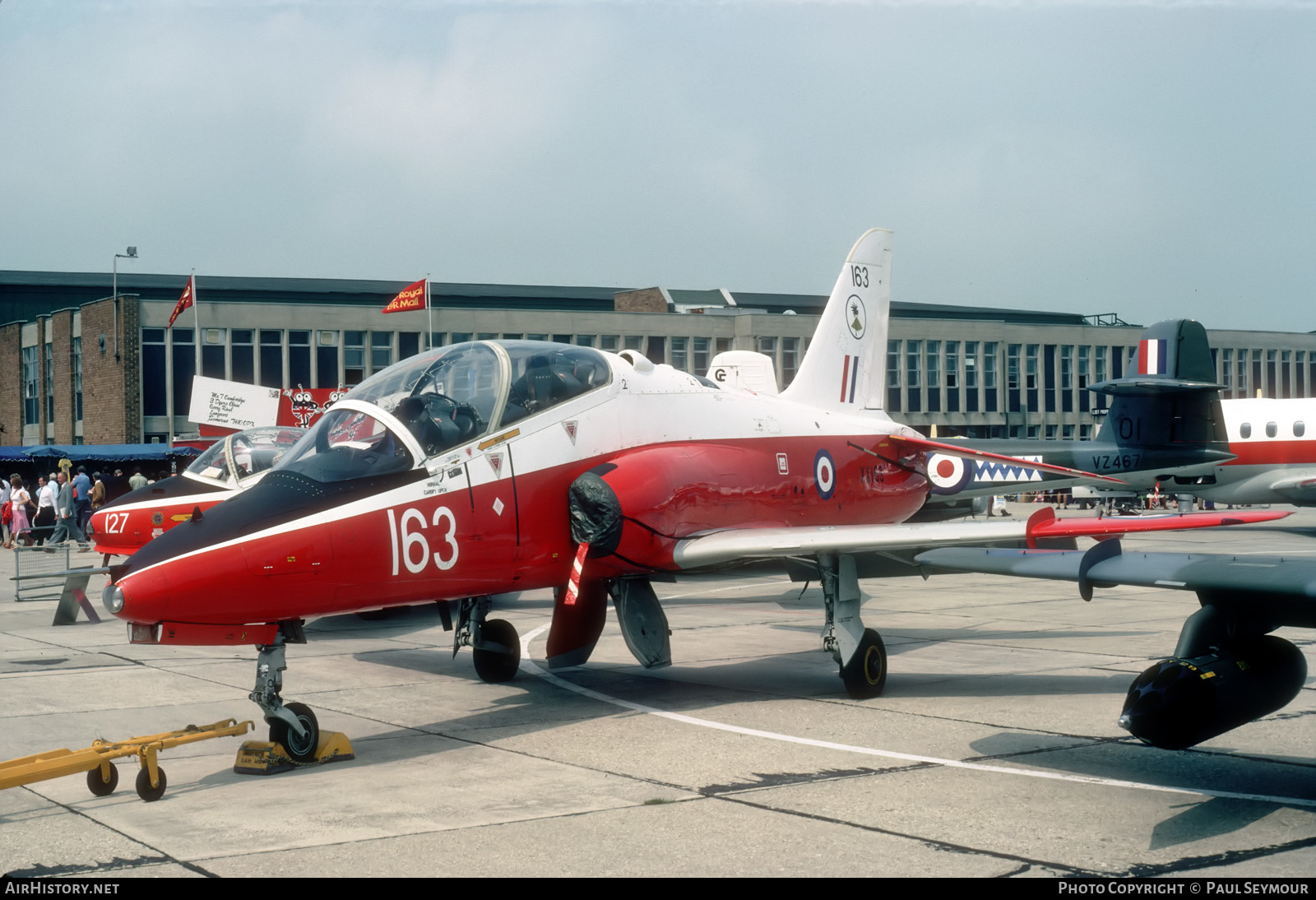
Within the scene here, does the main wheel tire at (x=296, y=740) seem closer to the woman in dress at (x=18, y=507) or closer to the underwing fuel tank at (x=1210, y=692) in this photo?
the underwing fuel tank at (x=1210, y=692)

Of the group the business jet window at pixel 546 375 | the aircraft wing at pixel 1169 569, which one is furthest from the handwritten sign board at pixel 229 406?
the aircraft wing at pixel 1169 569

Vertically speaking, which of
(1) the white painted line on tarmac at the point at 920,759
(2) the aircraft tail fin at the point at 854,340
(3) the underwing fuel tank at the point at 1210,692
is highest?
(2) the aircraft tail fin at the point at 854,340

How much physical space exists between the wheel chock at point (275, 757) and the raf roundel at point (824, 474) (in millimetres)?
5893

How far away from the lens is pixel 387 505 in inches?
345

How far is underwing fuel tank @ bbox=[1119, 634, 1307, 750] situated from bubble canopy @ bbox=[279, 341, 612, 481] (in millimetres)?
5261

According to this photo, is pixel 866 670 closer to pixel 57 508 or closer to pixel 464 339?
pixel 57 508

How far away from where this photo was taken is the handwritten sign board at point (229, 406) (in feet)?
90.0

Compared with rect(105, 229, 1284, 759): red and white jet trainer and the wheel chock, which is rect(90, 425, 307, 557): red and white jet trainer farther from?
the wheel chock

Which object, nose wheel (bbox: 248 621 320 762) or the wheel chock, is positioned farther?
nose wheel (bbox: 248 621 320 762)

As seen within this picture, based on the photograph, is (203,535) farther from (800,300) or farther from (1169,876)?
(800,300)

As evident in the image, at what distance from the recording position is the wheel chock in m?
8.14

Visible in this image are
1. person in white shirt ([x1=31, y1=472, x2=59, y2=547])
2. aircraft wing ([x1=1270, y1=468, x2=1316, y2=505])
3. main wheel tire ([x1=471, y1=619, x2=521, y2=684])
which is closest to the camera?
main wheel tire ([x1=471, y1=619, x2=521, y2=684])

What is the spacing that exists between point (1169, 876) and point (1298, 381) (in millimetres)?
81923

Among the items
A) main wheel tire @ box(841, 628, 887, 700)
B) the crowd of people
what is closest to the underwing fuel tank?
main wheel tire @ box(841, 628, 887, 700)
